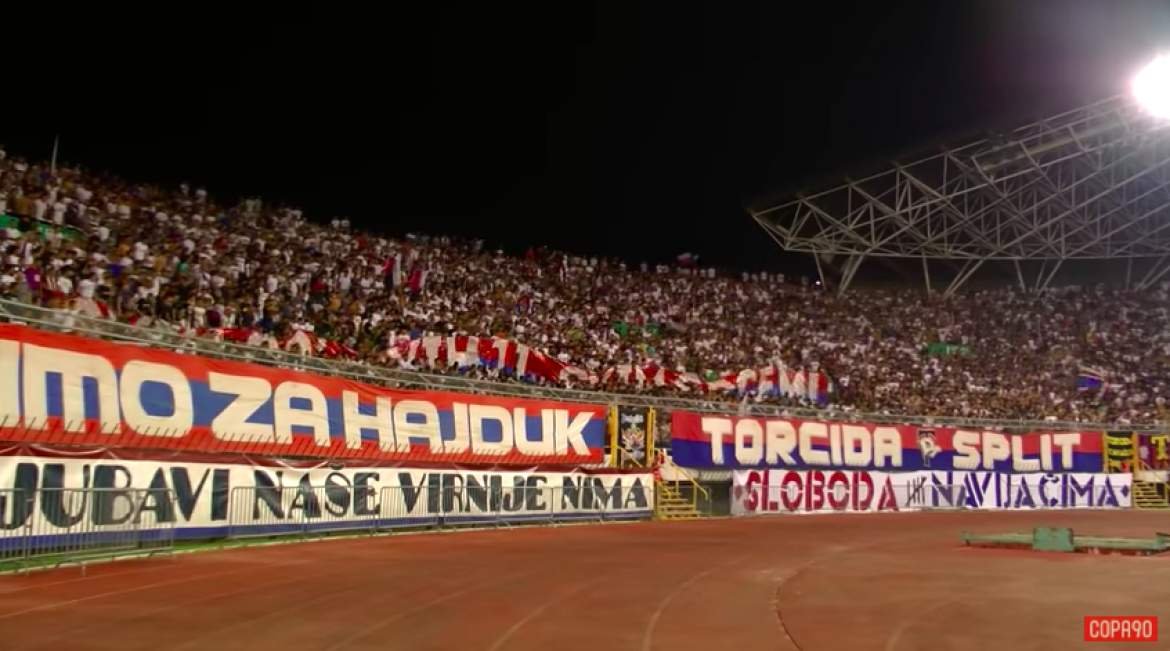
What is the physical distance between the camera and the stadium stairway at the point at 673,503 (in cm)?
3020

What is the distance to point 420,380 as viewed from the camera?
24.4m

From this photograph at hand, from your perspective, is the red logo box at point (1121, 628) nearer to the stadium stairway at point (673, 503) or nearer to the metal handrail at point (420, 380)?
the metal handrail at point (420, 380)

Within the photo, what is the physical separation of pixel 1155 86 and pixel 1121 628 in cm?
2893

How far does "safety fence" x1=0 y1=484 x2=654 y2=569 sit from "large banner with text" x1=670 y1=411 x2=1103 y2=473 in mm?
3600

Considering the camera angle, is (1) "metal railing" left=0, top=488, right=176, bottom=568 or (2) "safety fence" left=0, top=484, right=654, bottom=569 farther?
(2) "safety fence" left=0, top=484, right=654, bottom=569

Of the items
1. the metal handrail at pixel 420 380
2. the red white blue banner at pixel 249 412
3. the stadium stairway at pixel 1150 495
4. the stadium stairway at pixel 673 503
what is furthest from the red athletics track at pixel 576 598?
the stadium stairway at pixel 1150 495

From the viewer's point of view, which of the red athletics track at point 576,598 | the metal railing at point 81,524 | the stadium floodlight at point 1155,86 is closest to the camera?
the red athletics track at point 576,598

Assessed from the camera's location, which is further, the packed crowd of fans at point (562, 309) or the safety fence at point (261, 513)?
the packed crowd of fans at point (562, 309)

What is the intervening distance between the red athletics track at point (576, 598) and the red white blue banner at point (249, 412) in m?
2.46

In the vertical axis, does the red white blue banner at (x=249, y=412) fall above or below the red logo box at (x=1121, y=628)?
above

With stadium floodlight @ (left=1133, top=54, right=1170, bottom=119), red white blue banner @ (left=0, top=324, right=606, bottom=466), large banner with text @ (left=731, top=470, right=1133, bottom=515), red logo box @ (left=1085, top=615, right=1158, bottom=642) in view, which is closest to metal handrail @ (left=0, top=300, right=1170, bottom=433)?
red white blue banner @ (left=0, top=324, right=606, bottom=466)

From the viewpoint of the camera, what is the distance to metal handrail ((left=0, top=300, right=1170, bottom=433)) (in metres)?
16.6

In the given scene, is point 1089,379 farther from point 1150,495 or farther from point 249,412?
point 249,412

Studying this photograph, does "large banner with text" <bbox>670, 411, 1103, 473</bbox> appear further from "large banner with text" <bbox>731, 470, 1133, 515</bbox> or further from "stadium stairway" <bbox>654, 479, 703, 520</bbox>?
"stadium stairway" <bbox>654, 479, 703, 520</bbox>
